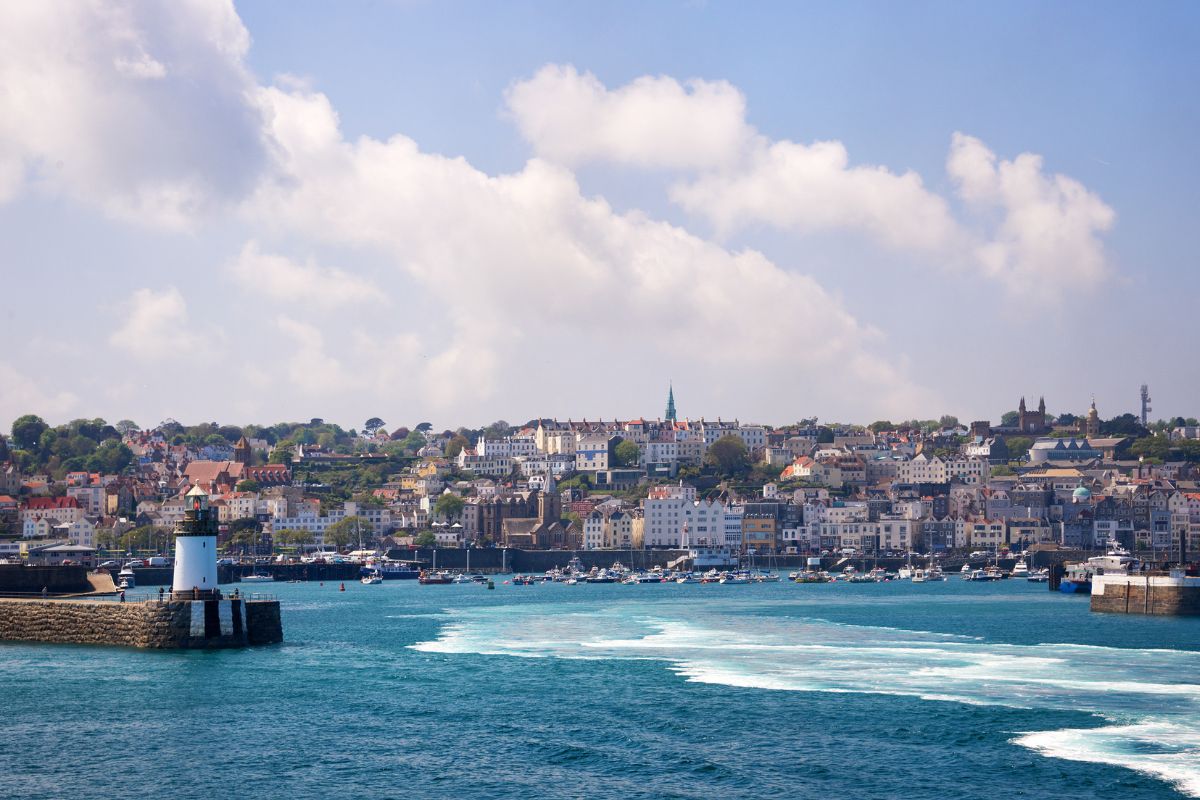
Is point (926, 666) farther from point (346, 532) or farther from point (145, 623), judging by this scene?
point (346, 532)

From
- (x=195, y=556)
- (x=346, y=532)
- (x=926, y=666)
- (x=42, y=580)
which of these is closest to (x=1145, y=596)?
(x=926, y=666)

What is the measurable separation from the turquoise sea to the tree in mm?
124280

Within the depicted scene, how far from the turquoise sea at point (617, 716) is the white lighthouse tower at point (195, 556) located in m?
2.73

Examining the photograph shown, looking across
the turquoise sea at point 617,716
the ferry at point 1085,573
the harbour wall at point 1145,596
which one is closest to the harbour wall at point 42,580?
the turquoise sea at point 617,716

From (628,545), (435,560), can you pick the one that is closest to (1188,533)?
(628,545)

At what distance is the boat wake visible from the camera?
38781 mm

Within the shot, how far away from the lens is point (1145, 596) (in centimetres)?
8462

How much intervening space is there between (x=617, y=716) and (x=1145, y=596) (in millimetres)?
→ 50256

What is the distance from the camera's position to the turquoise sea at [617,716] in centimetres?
3488

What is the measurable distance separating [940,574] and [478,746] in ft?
412

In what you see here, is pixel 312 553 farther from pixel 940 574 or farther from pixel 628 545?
pixel 940 574

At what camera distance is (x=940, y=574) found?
159m

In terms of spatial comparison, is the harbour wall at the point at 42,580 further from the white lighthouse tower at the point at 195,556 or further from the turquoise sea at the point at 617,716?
the white lighthouse tower at the point at 195,556

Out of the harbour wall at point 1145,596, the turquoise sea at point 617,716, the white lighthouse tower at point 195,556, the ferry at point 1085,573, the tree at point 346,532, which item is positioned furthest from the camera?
the tree at point 346,532
